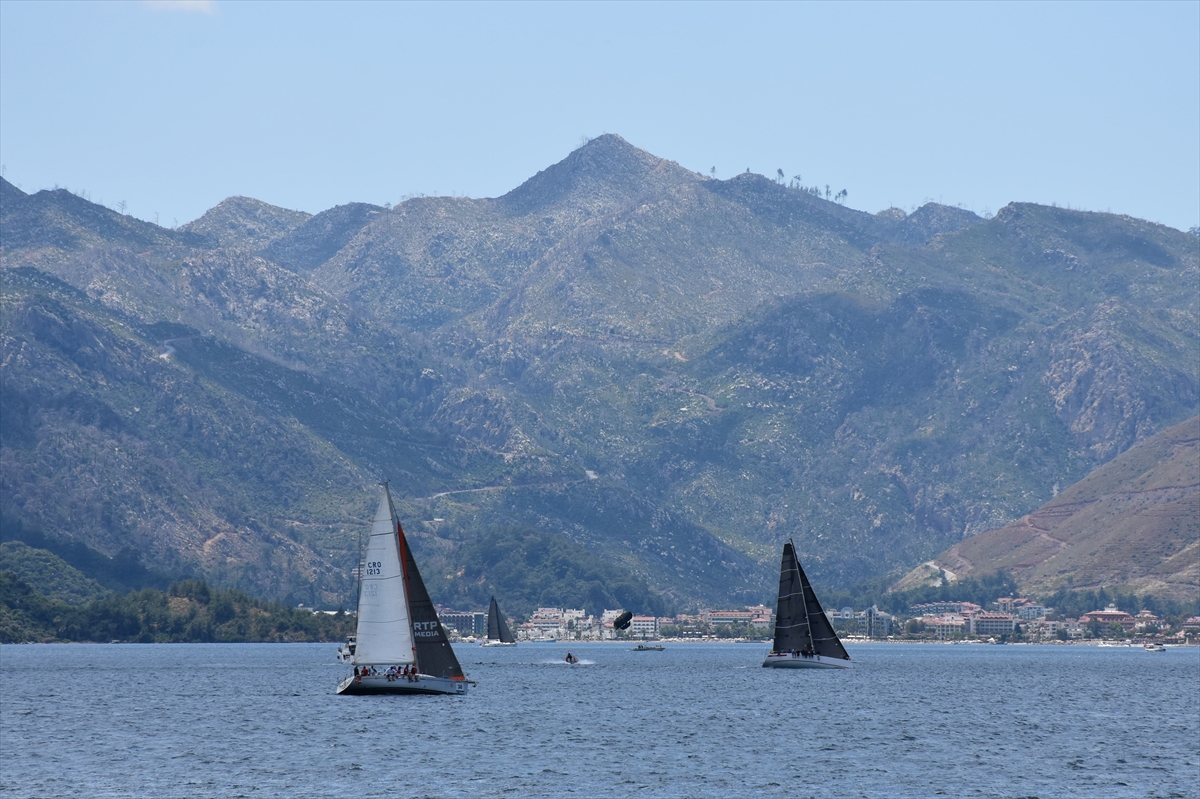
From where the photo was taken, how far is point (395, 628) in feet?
489

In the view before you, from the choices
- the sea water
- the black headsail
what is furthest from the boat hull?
the sea water

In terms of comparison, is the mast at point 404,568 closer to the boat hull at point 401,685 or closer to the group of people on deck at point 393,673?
the group of people on deck at point 393,673

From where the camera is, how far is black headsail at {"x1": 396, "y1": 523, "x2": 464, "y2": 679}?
151250 millimetres

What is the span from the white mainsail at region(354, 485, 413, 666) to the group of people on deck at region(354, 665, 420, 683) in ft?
4.50

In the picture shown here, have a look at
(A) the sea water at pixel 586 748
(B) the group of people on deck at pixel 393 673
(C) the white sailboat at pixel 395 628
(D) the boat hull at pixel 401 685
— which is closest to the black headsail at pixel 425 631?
(C) the white sailboat at pixel 395 628

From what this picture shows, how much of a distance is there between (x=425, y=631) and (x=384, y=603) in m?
8.55

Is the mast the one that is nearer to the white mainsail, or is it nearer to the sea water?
the white mainsail

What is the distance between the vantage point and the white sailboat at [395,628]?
145625mm

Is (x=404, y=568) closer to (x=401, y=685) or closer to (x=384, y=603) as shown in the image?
(x=384, y=603)

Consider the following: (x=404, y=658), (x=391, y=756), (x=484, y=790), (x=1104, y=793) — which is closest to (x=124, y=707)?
(x=404, y=658)

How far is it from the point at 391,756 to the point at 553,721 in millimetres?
36578

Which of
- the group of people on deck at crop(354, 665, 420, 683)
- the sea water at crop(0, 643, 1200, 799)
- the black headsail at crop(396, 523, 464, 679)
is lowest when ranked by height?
the sea water at crop(0, 643, 1200, 799)

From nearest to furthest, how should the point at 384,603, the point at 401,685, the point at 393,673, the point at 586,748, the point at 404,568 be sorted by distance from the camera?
the point at 586,748
the point at 384,603
the point at 404,568
the point at 393,673
the point at 401,685

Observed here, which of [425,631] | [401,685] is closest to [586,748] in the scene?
[401,685]
